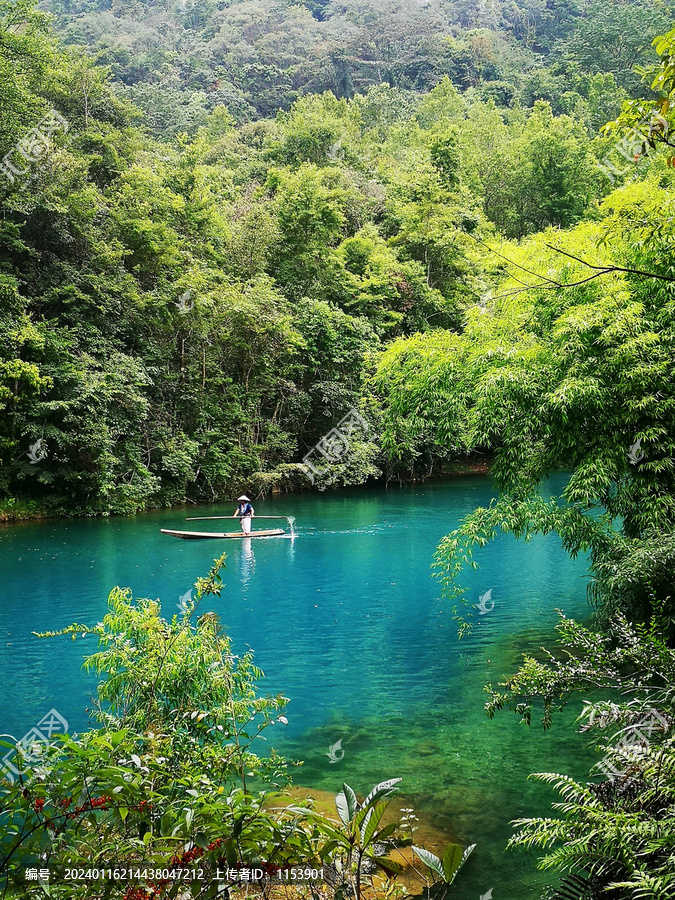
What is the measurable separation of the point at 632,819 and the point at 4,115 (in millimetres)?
22100

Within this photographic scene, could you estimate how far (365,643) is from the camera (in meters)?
9.30

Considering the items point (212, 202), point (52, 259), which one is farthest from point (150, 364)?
point (212, 202)

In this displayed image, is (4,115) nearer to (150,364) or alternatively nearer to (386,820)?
(150,364)

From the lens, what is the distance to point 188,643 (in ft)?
14.4
